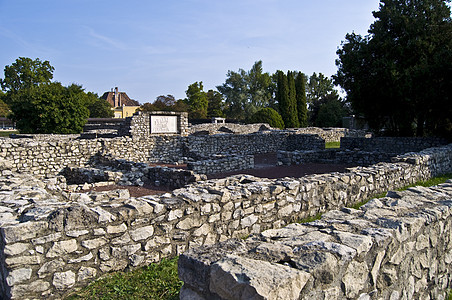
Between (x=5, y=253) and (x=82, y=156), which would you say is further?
(x=82, y=156)

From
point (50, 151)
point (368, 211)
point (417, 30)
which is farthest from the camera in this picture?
A: point (417, 30)

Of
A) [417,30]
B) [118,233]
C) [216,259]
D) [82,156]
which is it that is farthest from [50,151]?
[417,30]

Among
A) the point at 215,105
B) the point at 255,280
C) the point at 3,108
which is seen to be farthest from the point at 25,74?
the point at 255,280

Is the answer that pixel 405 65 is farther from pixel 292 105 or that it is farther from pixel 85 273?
pixel 292 105

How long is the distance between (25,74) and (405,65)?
66.1 metres

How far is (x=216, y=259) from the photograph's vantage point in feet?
7.88

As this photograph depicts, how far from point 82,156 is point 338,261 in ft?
49.0

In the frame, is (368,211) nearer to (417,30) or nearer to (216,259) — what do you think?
(216,259)

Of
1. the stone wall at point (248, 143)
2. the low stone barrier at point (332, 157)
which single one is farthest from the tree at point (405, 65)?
the low stone barrier at point (332, 157)

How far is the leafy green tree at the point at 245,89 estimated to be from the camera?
6362 centimetres

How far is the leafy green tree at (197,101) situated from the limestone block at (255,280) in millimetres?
61332

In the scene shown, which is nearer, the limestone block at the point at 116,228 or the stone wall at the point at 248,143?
the limestone block at the point at 116,228

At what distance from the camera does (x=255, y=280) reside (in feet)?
6.53

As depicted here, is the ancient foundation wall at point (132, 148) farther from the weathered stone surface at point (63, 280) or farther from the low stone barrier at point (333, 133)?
the weathered stone surface at point (63, 280)
